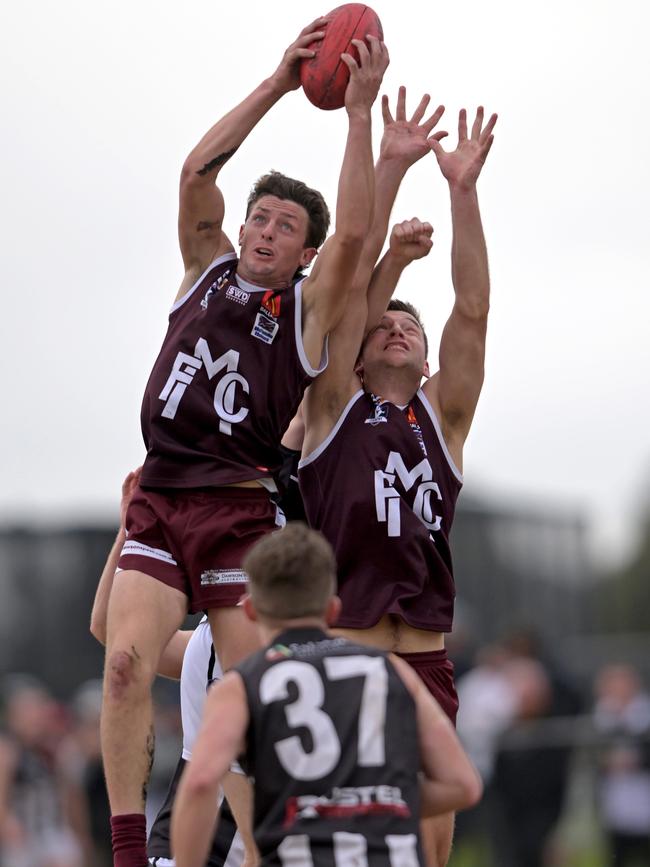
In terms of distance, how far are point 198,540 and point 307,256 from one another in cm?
138

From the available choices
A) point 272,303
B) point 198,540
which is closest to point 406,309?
point 272,303

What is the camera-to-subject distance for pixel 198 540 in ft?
20.0

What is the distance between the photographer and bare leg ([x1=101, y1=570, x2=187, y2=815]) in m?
5.86

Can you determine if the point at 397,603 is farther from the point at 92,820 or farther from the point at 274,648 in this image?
the point at 92,820

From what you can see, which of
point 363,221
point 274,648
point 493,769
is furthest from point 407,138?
point 493,769

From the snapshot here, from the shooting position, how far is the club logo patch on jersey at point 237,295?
20.8 ft

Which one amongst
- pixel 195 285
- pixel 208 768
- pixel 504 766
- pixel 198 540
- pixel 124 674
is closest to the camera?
pixel 208 768

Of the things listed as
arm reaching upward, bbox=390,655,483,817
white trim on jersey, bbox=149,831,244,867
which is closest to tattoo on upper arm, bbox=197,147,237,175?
arm reaching upward, bbox=390,655,483,817

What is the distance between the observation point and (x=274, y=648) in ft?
14.8

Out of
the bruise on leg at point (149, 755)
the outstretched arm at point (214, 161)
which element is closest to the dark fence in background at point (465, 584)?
the outstretched arm at point (214, 161)

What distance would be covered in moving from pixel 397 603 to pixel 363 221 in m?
1.59

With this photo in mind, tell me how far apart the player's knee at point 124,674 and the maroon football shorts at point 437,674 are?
1206mm

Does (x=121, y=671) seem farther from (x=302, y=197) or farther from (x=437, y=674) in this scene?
(x=302, y=197)

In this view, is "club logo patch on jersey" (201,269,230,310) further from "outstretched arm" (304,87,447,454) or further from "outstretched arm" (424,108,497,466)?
"outstretched arm" (424,108,497,466)
